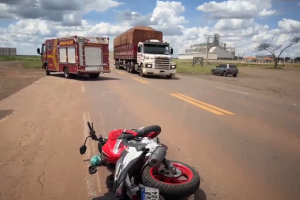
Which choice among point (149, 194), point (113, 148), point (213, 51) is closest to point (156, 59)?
point (113, 148)

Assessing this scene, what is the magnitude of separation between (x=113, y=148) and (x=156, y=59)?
18983mm

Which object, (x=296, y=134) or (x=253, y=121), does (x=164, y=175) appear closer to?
(x=296, y=134)

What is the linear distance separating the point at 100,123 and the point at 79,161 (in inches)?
97.3

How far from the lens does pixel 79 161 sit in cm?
459

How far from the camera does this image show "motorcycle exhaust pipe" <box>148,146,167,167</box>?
2848 millimetres

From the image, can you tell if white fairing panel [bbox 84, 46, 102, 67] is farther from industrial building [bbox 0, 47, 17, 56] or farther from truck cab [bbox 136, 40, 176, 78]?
industrial building [bbox 0, 47, 17, 56]

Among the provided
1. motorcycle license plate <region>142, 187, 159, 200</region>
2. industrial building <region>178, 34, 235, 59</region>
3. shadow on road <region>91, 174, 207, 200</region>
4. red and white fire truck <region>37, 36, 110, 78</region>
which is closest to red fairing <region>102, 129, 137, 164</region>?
shadow on road <region>91, 174, 207, 200</region>

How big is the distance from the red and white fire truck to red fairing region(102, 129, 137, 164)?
54.8 feet

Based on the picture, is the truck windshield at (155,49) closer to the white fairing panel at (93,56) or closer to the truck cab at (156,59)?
the truck cab at (156,59)

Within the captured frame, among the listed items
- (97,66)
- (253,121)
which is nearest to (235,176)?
(253,121)

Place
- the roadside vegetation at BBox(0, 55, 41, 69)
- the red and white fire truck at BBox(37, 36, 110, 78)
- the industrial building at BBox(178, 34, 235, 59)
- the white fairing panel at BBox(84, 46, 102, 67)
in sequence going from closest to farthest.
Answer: the red and white fire truck at BBox(37, 36, 110, 78) → the white fairing panel at BBox(84, 46, 102, 67) → the roadside vegetation at BBox(0, 55, 41, 69) → the industrial building at BBox(178, 34, 235, 59)

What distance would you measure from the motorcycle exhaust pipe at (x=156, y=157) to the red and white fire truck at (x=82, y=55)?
57.2 feet

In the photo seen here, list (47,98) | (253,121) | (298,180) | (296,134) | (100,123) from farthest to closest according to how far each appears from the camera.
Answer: (47,98) < (253,121) < (100,123) < (296,134) < (298,180)

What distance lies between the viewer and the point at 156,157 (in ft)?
9.45
